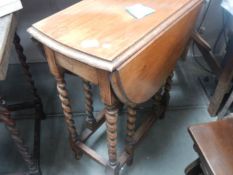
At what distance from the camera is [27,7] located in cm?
175

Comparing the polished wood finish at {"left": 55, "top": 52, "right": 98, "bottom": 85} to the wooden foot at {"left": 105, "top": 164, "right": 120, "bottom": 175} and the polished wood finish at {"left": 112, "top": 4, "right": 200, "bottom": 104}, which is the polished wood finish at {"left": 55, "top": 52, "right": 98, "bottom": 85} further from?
the wooden foot at {"left": 105, "top": 164, "right": 120, "bottom": 175}

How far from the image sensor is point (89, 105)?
4.35 feet

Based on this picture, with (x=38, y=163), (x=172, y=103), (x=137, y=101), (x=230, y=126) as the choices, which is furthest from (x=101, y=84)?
(x=172, y=103)

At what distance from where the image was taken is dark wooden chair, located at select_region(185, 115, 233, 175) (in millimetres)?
851

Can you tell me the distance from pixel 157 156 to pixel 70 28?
3.09ft

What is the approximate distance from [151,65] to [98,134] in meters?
0.75

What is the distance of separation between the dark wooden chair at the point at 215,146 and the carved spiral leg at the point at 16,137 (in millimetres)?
715

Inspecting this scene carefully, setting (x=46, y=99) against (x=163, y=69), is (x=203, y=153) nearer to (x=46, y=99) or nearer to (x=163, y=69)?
(x=163, y=69)

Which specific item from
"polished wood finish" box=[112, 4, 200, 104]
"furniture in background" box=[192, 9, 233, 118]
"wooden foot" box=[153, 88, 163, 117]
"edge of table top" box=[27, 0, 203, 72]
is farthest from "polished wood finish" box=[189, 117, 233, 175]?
"furniture in background" box=[192, 9, 233, 118]

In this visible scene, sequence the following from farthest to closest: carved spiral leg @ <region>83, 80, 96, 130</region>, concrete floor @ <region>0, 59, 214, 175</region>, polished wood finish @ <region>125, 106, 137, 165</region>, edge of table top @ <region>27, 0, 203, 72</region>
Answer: concrete floor @ <region>0, 59, 214, 175</region> → carved spiral leg @ <region>83, 80, 96, 130</region> → polished wood finish @ <region>125, 106, 137, 165</region> → edge of table top @ <region>27, 0, 203, 72</region>

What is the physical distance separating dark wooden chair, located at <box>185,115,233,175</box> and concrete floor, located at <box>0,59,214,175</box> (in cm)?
55

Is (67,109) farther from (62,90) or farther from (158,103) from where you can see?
(158,103)

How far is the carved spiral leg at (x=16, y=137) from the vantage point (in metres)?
0.99

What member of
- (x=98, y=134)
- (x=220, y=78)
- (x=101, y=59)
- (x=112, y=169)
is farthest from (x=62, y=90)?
(x=220, y=78)
